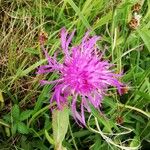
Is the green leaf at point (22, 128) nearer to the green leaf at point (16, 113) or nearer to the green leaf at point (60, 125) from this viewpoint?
the green leaf at point (16, 113)

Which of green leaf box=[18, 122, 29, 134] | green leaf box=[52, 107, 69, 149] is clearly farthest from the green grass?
green leaf box=[52, 107, 69, 149]

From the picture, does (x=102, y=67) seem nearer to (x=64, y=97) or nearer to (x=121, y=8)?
(x=64, y=97)

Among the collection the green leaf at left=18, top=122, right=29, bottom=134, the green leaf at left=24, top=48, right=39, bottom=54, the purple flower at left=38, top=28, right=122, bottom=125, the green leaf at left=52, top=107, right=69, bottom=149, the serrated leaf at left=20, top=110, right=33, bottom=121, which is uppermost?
the purple flower at left=38, top=28, right=122, bottom=125

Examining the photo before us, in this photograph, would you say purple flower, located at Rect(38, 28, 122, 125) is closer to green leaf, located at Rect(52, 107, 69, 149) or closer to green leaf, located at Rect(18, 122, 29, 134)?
green leaf, located at Rect(52, 107, 69, 149)

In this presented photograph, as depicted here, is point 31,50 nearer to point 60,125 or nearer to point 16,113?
point 16,113

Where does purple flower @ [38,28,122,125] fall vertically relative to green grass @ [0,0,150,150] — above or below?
above

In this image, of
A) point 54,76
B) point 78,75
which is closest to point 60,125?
point 78,75

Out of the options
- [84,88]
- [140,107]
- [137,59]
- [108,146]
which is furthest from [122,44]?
[84,88]
